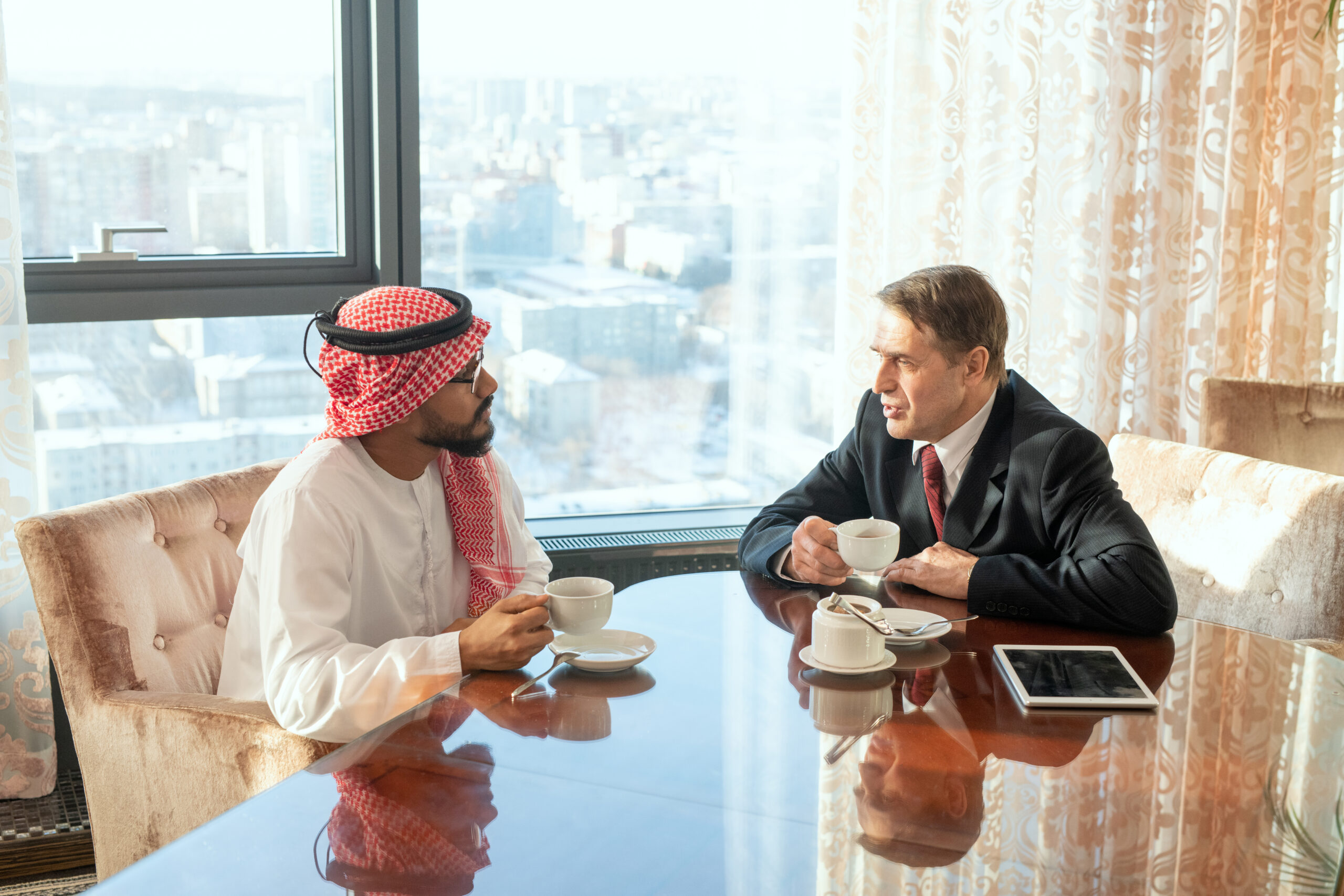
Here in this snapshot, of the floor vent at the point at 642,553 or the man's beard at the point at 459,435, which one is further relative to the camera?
the floor vent at the point at 642,553

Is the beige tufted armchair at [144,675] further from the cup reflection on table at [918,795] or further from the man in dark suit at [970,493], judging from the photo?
the man in dark suit at [970,493]

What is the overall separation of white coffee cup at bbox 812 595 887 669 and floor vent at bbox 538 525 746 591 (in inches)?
56.8

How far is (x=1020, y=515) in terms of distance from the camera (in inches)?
80.8


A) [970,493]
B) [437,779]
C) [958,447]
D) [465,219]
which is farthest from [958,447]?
[465,219]

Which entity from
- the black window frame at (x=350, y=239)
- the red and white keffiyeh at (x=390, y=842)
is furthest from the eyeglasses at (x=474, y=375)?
the black window frame at (x=350, y=239)

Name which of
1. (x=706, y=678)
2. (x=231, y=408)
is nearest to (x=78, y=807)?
(x=231, y=408)

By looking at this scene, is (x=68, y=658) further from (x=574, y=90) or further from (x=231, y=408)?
(x=574, y=90)

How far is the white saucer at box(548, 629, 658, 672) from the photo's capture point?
1.58m

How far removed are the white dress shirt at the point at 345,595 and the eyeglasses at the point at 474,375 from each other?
0.19m

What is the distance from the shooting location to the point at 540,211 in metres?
3.16

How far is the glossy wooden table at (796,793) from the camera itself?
3.56 ft

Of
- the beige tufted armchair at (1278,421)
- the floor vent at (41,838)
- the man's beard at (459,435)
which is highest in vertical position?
the man's beard at (459,435)

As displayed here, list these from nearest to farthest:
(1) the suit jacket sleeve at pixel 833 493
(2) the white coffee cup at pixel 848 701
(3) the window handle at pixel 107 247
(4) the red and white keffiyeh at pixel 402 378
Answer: (2) the white coffee cup at pixel 848 701 < (4) the red and white keffiyeh at pixel 402 378 < (1) the suit jacket sleeve at pixel 833 493 < (3) the window handle at pixel 107 247

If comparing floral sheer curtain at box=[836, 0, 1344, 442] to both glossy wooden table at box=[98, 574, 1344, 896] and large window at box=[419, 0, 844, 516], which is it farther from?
glossy wooden table at box=[98, 574, 1344, 896]
